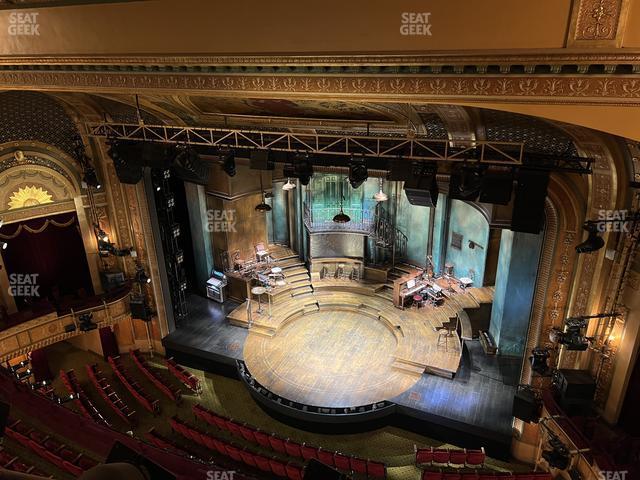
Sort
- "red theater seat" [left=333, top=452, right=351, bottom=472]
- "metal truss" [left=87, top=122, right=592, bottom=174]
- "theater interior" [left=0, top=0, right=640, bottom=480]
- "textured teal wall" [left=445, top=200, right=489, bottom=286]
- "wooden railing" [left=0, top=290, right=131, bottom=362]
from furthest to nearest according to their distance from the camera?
"textured teal wall" [left=445, top=200, right=489, bottom=286]
"wooden railing" [left=0, top=290, right=131, bottom=362]
"red theater seat" [left=333, top=452, right=351, bottom=472]
"metal truss" [left=87, top=122, right=592, bottom=174]
"theater interior" [left=0, top=0, right=640, bottom=480]

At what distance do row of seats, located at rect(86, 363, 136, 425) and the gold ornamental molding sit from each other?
763 centimetres

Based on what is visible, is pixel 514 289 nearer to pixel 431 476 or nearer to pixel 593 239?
pixel 593 239

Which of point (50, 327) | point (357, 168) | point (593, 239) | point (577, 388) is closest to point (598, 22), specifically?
point (593, 239)

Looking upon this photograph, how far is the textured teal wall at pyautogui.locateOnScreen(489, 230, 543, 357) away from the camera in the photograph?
11.4 meters

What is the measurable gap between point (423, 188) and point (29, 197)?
1003 cm

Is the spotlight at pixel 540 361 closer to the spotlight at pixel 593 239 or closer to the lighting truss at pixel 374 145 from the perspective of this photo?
the spotlight at pixel 593 239

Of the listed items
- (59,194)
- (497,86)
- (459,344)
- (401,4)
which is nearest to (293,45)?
(401,4)

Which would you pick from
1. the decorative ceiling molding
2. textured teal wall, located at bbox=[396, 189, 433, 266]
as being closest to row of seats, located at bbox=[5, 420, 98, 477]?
the decorative ceiling molding

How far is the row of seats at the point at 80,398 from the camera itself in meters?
10.8

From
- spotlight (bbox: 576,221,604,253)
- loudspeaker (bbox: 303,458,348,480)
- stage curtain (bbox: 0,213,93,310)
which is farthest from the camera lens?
stage curtain (bbox: 0,213,93,310)

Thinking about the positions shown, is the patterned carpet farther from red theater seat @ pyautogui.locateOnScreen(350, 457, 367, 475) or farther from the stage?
red theater seat @ pyautogui.locateOnScreen(350, 457, 367, 475)

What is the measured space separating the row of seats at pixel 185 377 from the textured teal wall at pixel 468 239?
9088 millimetres

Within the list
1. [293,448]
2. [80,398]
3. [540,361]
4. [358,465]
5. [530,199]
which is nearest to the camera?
[530,199]

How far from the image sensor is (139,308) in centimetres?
1309
